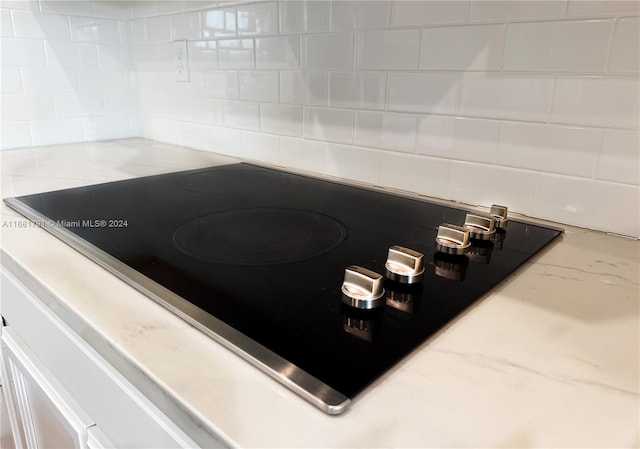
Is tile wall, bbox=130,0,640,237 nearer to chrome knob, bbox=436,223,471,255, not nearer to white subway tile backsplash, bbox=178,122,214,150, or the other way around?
white subway tile backsplash, bbox=178,122,214,150

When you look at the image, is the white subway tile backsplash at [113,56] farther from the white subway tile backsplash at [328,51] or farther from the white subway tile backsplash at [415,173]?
the white subway tile backsplash at [415,173]

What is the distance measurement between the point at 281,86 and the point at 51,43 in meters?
0.81

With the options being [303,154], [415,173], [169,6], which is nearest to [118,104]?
[169,6]

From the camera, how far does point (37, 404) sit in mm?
739

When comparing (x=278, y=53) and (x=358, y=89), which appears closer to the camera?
(x=358, y=89)

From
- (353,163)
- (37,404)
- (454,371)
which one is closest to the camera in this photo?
(454,371)

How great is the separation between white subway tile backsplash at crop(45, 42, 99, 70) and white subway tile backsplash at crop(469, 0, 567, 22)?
1.26 m

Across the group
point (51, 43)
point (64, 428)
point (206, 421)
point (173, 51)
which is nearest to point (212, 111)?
point (173, 51)

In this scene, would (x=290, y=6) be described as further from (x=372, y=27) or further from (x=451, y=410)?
(x=451, y=410)

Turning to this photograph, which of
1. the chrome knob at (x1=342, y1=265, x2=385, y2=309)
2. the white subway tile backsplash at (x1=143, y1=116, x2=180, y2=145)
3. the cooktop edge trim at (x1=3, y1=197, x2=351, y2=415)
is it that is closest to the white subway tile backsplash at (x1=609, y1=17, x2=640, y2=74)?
the chrome knob at (x1=342, y1=265, x2=385, y2=309)

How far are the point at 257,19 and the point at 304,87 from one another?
0.74ft

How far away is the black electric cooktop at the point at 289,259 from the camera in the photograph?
17.1 inches

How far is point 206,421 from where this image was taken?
1.20 feet

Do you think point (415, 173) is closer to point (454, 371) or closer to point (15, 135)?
point (454, 371)
